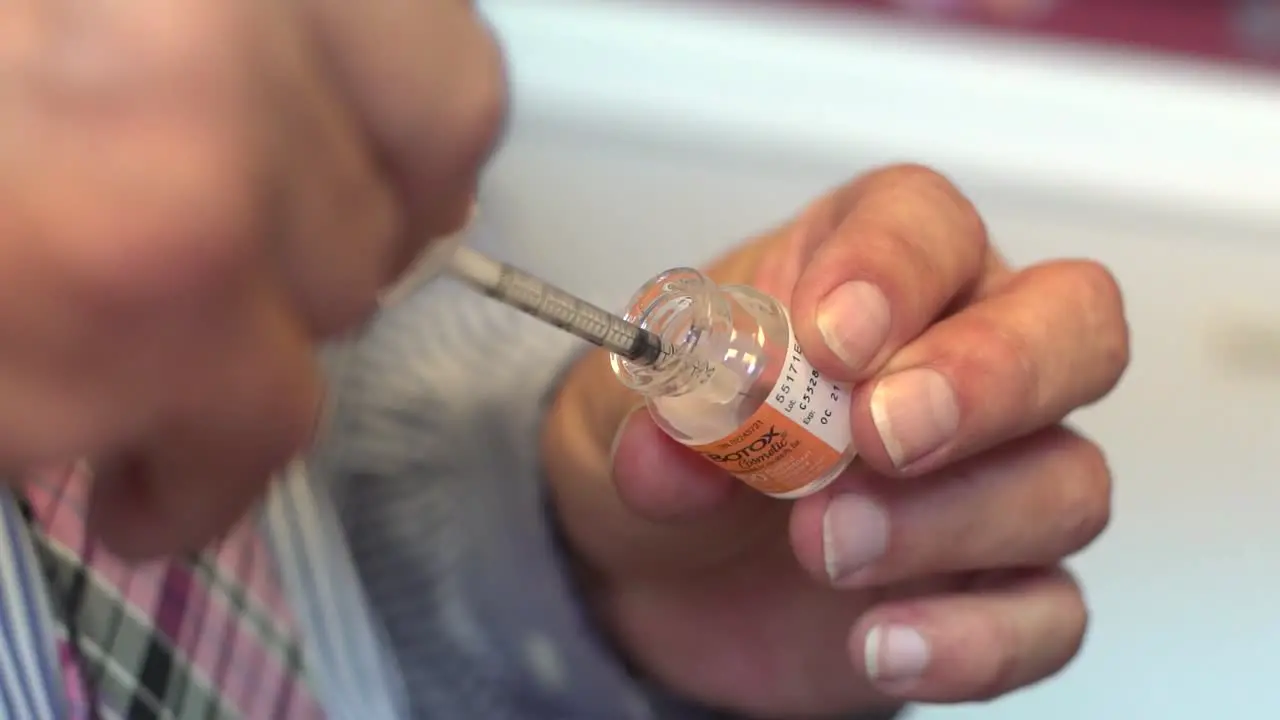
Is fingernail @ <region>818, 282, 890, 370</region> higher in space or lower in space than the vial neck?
higher

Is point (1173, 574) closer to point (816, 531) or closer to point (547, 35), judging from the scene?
point (816, 531)

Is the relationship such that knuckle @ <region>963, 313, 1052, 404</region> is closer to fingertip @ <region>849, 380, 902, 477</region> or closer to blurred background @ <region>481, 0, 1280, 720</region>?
fingertip @ <region>849, 380, 902, 477</region>

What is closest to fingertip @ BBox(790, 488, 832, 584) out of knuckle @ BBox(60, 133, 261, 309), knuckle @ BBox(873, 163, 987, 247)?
knuckle @ BBox(873, 163, 987, 247)

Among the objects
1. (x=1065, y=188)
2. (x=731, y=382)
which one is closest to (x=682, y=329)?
(x=731, y=382)

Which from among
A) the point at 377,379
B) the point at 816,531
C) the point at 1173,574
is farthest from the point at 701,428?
the point at 1173,574

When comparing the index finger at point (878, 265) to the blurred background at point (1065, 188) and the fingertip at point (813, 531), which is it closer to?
the fingertip at point (813, 531)

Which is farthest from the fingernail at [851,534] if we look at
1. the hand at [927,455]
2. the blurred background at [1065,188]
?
the blurred background at [1065,188]

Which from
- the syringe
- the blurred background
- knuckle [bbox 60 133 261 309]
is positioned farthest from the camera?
the blurred background
